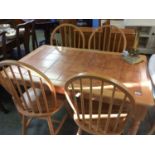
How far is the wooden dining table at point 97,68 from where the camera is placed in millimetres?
1112

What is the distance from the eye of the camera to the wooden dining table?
1.11m

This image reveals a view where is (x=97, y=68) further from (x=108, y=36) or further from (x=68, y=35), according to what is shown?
(x=68, y=35)

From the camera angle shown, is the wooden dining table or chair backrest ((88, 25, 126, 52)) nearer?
the wooden dining table

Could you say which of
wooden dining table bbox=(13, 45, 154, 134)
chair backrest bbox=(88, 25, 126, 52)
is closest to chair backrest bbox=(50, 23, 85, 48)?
chair backrest bbox=(88, 25, 126, 52)

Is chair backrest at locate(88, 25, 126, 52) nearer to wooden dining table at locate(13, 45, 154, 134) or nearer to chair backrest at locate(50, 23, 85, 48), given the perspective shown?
chair backrest at locate(50, 23, 85, 48)

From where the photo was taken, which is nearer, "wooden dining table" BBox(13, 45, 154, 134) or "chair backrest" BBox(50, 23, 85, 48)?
"wooden dining table" BBox(13, 45, 154, 134)

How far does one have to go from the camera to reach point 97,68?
4.63 ft
